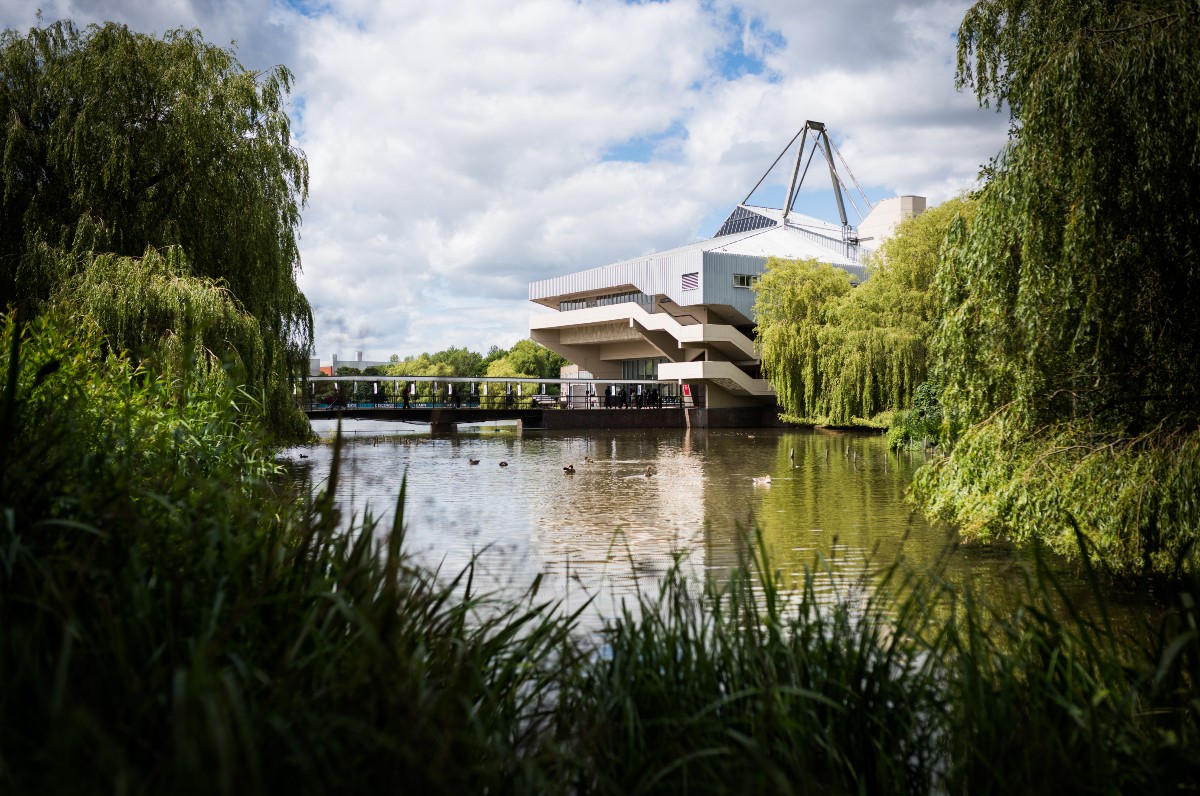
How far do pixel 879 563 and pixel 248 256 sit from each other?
1075 cm

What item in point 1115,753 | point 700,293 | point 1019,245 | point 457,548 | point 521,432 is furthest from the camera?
point 700,293

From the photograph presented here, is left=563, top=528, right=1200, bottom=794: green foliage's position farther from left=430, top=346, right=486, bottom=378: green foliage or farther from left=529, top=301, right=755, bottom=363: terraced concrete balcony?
left=430, top=346, right=486, bottom=378: green foliage

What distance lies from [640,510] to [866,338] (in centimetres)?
2209

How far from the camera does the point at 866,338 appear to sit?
1388 inches

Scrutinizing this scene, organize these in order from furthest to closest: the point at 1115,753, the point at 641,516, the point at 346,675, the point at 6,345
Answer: the point at 641,516, the point at 6,345, the point at 1115,753, the point at 346,675

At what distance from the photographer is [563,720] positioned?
3275mm

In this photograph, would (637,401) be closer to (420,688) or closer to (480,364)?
(420,688)

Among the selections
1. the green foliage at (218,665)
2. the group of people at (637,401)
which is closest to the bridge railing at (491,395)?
the group of people at (637,401)

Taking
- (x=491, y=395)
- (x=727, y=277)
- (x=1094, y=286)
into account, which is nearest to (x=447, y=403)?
(x=491, y=395)

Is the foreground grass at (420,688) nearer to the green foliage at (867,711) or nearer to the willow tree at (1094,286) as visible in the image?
the green foliage at (867,711)

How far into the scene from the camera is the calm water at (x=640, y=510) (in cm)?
760

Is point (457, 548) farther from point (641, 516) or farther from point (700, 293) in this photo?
point (700, 293)

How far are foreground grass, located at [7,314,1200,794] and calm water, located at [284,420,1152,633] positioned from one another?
13.2 inches

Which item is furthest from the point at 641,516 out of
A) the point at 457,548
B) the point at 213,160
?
the point at 213,160
